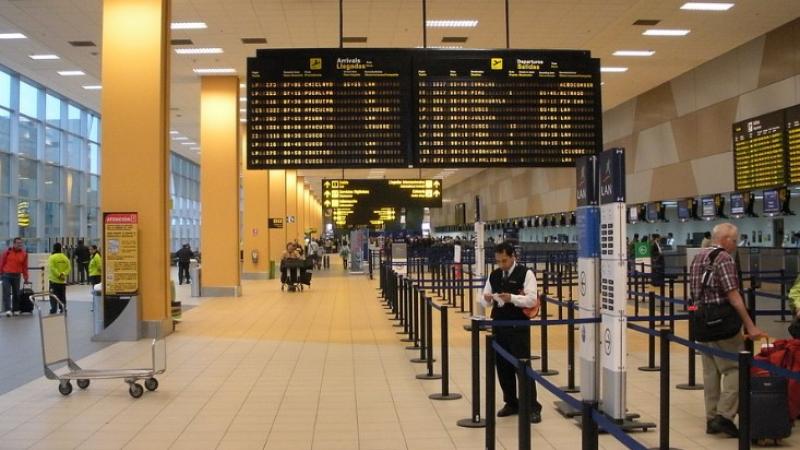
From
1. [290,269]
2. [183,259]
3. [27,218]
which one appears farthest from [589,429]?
[183,259]

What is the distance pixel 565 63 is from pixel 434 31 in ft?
20.5

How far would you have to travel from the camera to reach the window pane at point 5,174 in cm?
2364

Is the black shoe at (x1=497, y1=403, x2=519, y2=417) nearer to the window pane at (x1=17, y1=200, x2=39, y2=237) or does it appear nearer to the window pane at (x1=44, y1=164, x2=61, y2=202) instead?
the window pane at (x1=17, y1=200, x2=39, y2=237)

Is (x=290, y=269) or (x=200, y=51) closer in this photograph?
(x=200, y=51)

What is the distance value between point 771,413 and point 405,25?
11484 millimetres

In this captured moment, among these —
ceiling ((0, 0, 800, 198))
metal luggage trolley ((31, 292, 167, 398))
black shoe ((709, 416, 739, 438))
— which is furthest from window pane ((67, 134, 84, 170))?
black shoe ((709, 416, 739, 438))

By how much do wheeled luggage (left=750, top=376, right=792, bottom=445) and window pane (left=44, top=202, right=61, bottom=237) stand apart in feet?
87.2

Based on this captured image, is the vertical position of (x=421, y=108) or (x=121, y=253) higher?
(x=421, y=108)

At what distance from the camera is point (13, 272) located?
16781 mm

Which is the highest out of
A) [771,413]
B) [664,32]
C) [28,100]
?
[28,100]

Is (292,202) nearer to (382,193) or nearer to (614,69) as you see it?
(382,193)

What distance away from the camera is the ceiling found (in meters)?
14.1

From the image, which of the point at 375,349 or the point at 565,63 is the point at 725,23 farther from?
the point at 375,349

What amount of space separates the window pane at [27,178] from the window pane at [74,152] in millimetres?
3406
